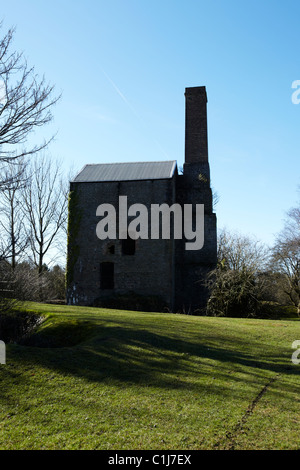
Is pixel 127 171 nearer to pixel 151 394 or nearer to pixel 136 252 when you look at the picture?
pixel 136 252

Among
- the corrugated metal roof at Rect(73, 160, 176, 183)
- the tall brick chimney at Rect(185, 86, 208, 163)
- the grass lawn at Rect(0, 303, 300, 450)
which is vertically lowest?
the grass lawn at Rect(0, 303, 300, 450)

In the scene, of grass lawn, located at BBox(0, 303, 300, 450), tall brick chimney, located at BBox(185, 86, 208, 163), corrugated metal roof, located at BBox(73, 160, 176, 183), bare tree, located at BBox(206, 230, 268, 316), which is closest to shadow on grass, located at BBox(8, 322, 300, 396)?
grass lawn, located at BBox(0, 303, 300, 450)

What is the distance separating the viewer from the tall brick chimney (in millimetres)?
22250

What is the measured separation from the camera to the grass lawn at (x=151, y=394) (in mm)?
3732

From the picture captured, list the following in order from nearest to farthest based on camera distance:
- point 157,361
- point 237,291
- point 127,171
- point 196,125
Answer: point 157,361, point 237,291, point 127,171, point 196,125

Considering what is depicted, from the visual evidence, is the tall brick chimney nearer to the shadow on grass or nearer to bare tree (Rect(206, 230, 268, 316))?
bare tree (Rect(206, 230, 268, 316))

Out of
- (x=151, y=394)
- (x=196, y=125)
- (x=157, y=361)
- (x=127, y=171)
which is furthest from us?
(x=196, y=125)

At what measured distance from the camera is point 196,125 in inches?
891

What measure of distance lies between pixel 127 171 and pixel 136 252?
511 centimetres

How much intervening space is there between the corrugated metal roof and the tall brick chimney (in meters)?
1.56

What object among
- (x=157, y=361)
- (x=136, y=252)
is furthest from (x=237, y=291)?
(x=157, y=361)

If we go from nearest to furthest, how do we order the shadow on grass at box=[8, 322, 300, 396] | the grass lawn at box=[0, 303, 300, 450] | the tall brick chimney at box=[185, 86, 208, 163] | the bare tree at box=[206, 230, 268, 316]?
the grass lawn at box=[0, 303, 300, 450] → the shadow on grass at box=[8, 322, 300, 396] → the bare tree at box=[206, 230, 268, 316] → the tall brick chimney at box=[185, 86, 208, 163]

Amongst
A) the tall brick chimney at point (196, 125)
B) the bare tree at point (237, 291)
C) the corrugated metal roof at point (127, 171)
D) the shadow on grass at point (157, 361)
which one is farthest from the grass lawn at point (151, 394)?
the tall brick chimney at point (196, 125)
